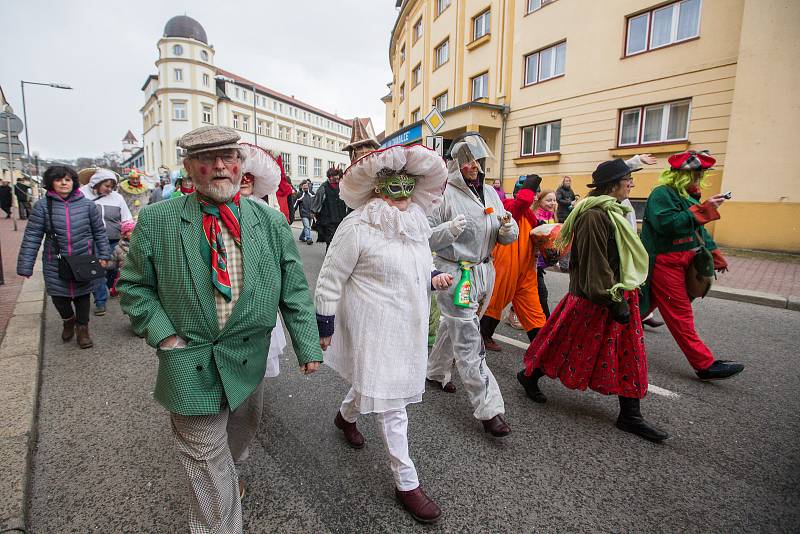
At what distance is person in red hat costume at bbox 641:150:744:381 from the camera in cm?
364

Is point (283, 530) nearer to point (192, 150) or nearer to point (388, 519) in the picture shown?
point (388, 519)

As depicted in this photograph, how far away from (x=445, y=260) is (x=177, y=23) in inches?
2342

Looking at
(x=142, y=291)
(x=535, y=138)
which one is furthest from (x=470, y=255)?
(x=535, y=138)

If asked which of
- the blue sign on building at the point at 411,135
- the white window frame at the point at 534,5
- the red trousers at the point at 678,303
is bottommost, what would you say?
the red trousers at the point at 678,303

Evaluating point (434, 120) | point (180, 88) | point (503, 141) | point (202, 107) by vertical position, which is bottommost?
point (434, 120)

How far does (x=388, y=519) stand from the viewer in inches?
84.4

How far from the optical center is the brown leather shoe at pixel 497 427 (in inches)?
110

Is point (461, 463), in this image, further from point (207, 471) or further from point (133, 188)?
point (133, 188)

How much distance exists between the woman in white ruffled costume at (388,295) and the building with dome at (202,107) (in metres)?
42.9

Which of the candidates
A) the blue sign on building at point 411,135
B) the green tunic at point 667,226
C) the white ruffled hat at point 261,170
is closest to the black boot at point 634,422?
the green tunic at point 667,226

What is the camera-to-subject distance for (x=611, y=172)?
10.3ft

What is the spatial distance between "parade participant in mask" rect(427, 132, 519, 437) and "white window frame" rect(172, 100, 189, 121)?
53131 mm

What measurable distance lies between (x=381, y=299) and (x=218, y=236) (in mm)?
846

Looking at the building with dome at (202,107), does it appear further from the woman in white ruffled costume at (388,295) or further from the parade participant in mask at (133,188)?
the woman in white ruffled costume at (388,295)
